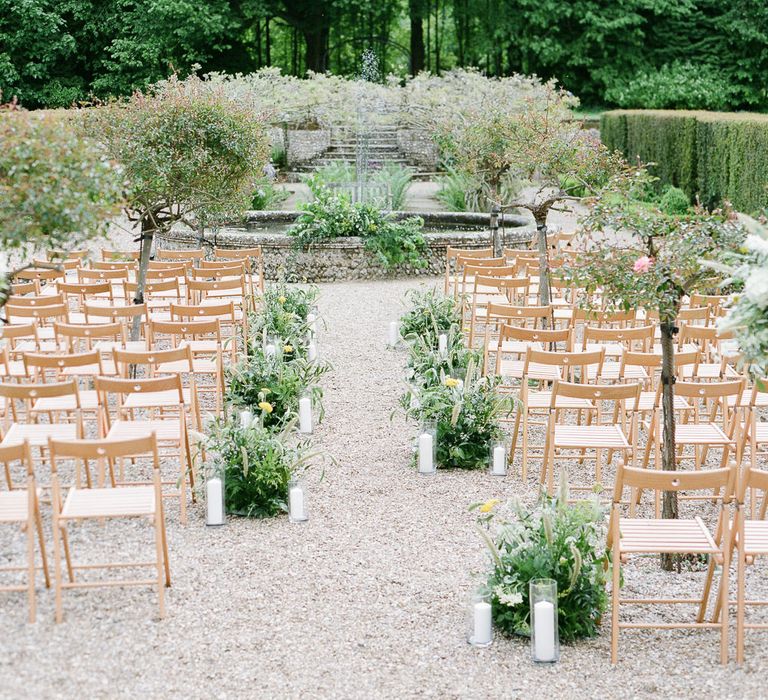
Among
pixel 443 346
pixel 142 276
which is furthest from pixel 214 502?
pixel 142 276

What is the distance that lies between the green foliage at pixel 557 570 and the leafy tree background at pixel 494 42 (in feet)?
100

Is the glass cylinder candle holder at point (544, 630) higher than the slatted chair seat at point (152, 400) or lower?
lower

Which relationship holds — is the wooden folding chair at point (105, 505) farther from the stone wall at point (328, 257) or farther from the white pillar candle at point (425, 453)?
the stone wall at point (328, 257)

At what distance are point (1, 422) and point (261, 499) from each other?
2745mm

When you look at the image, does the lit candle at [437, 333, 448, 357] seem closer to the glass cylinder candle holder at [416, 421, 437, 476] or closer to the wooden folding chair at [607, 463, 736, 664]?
the glass cylinder candle holder at [416, 421, 437, 476]

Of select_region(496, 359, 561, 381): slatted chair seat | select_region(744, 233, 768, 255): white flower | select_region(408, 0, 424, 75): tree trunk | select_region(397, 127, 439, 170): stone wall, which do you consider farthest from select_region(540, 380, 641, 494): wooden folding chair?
select_region(408, 0, 424, 75): tree trunk

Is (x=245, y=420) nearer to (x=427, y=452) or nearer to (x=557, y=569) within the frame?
(x=427, y=452)

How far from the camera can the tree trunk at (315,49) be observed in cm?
3888

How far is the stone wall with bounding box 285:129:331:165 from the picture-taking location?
94.7 ft

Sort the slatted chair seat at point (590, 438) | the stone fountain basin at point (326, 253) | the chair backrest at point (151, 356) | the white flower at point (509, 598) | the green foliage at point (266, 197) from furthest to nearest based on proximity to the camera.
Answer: the green foliage at point (266, 197) < the stone fountain basin at point (326, 253) < the chair backrest at point (151, 356) < the slatted chair seat at point (590, 438) < the white flower at point (509, 598)

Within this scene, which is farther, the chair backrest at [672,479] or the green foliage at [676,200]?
the green foliage at [676,200]

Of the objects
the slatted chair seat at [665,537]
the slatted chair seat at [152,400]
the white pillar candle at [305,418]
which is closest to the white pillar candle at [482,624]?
the slatted chair seat at [665,537]

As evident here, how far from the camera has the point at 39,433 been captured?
6.70 meters

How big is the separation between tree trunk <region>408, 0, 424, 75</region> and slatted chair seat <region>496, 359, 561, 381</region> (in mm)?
31685
